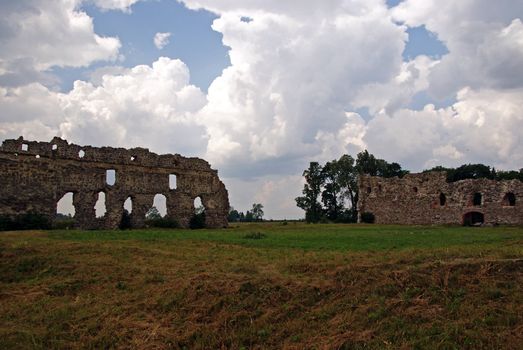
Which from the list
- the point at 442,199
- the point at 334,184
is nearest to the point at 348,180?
the point at 334,184

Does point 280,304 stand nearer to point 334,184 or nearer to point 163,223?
point 163,223

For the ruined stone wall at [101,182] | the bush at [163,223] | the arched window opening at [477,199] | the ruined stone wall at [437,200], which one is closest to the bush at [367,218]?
the ruined stone wall at [437,200]

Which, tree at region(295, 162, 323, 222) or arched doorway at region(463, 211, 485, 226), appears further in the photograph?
tree at region(295, 162, 323, 222)

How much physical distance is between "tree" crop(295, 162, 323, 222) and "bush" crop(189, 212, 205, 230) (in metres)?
24.2

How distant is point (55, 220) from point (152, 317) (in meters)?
23.3

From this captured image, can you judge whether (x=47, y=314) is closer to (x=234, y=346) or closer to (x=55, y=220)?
(x=234, y=346)

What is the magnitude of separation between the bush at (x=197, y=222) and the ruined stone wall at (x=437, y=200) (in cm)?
1783

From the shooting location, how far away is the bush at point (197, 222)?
3784 cm

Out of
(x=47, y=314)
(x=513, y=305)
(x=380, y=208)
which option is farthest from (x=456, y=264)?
(x=380, y=208)

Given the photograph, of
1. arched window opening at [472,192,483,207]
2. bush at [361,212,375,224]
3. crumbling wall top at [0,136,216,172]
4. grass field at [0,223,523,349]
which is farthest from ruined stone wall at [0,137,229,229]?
arched window opening at [472,192,483,207]

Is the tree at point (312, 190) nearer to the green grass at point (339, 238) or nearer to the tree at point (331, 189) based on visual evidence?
the tree at point (331, 189)

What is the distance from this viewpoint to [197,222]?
38188mm

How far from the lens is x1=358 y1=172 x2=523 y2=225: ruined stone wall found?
122 ft

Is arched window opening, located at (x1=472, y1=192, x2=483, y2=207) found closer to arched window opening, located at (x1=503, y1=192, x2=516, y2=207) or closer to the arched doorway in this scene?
the arched doorway
